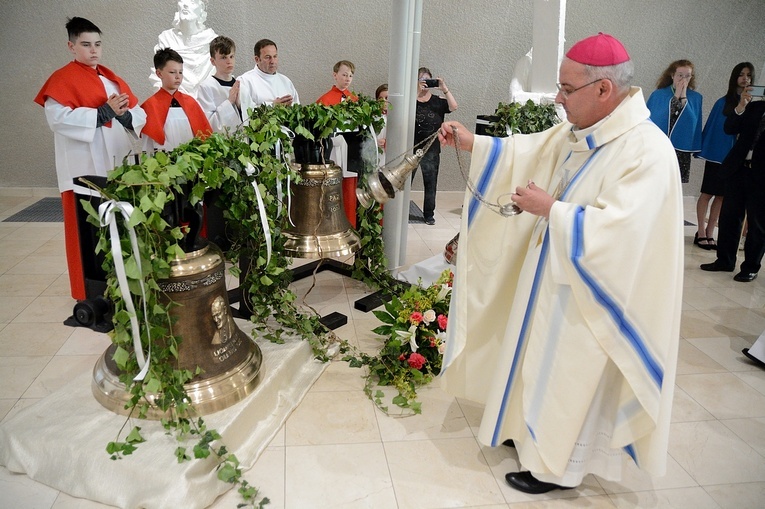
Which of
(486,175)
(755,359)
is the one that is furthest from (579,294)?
(755,359)

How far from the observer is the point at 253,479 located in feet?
9.01

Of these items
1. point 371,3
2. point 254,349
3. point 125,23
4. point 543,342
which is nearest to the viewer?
point 543,342

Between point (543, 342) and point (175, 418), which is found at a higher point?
point (543, 342)

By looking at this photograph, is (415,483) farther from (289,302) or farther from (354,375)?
(289,302)

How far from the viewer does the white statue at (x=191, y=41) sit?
7254 millimetres

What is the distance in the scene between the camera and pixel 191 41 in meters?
7.40

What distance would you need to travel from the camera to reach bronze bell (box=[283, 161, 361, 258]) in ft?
12.9

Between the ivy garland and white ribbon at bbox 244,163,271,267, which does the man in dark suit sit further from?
white ribbon at bbox 244,163,271,267

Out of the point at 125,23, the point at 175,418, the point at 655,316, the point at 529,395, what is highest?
the point at 125,23

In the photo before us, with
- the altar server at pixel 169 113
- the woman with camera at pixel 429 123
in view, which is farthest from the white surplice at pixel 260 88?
the woman with camera at pixel 429 123

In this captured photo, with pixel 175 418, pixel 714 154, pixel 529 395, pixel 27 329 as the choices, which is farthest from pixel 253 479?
pixel 714 154

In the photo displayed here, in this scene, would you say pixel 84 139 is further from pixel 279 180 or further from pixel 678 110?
pixel 678 110

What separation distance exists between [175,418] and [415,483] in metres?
1.13

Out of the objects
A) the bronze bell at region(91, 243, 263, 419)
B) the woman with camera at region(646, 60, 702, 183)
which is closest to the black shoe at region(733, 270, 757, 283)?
the woman with camera at region(646, 60, 702, 183)
